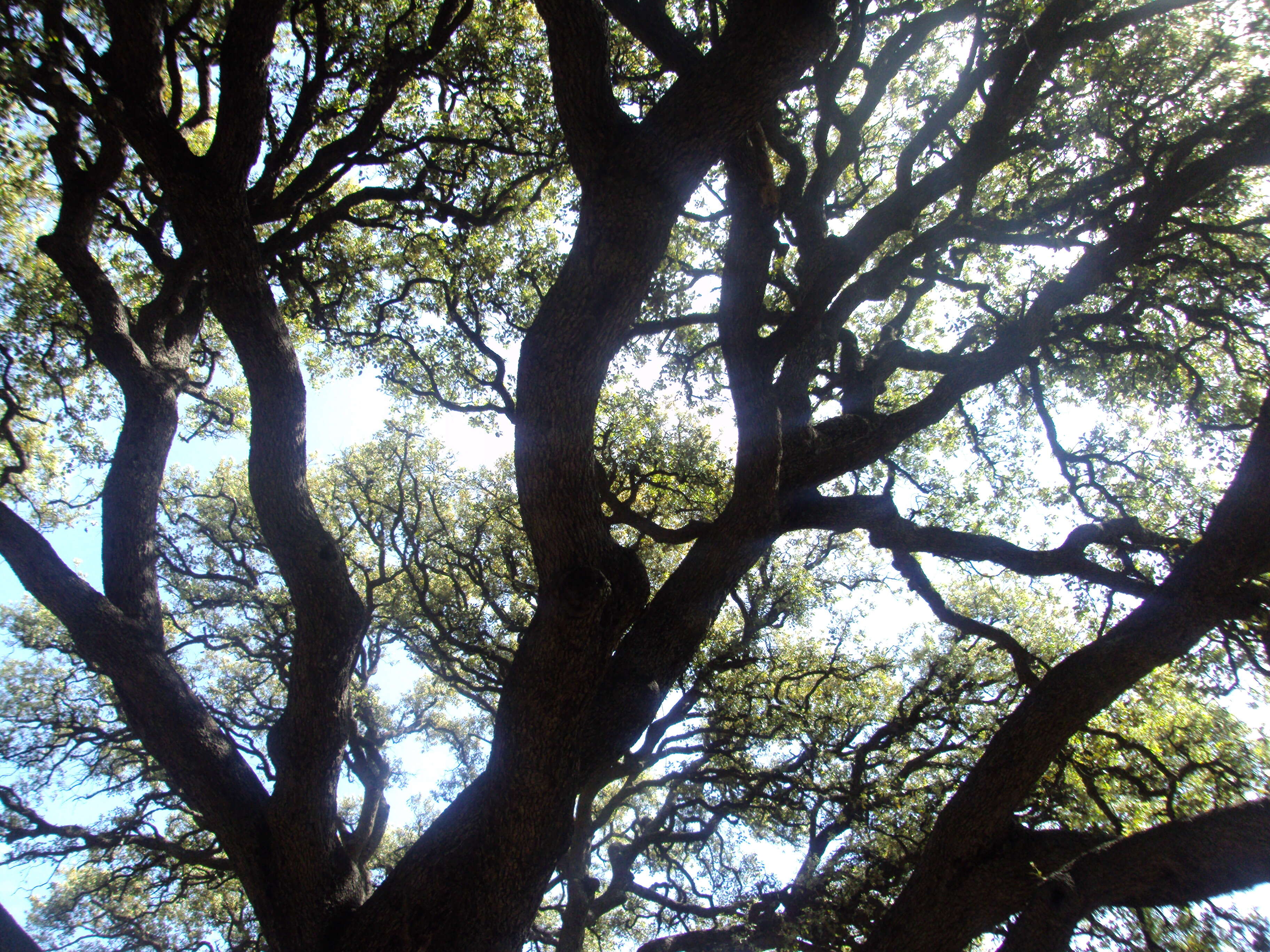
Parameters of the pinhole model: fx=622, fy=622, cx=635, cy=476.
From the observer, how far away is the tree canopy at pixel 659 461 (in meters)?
3.89

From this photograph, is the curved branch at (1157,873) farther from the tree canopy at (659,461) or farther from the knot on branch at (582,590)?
the knot on branch at (582,590)

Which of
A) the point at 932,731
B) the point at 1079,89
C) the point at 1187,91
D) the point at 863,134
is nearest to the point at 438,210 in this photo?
the point at 863,134

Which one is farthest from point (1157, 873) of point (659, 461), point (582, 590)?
point (659, 461)

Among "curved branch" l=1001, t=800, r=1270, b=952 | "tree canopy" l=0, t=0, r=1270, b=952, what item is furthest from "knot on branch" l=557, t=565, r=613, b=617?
"curved branch" l=1001, t=800, r=1270, b=952

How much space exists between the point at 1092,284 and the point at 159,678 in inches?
337

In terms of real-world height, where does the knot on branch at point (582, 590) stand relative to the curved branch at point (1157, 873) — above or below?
above

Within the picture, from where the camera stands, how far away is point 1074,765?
5598mm

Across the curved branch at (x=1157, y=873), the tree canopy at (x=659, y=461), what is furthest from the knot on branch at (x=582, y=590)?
the curved branch at (x=1157, y=873)

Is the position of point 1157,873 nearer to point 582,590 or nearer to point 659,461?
point 582,590

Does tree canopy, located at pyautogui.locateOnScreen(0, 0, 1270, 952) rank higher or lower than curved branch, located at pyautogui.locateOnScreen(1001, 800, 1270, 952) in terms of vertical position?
higher

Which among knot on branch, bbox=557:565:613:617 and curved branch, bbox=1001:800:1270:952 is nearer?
curved branch, bbox=1001:800:1270:952

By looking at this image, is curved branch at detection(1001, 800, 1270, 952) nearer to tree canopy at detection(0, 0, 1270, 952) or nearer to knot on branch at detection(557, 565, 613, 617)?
tree canopy at detection(0, 0, 1270, 952)

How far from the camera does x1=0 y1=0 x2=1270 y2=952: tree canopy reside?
3.89m

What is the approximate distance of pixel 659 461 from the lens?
A: 901cm
